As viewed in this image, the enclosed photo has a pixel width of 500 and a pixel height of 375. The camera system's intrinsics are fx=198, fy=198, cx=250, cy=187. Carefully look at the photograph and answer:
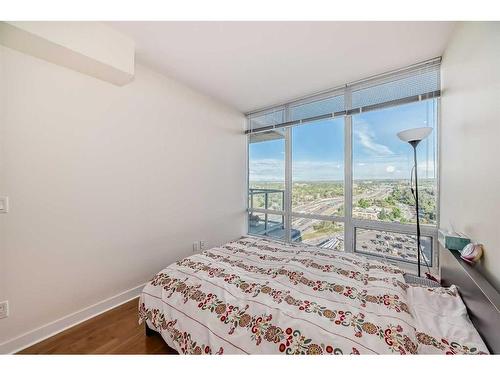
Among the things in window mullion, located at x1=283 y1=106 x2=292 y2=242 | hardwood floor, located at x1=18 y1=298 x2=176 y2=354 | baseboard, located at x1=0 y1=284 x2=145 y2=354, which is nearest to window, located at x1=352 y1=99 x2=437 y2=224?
window mullion, located at x1=283 y1=106 x2=292 y2=242

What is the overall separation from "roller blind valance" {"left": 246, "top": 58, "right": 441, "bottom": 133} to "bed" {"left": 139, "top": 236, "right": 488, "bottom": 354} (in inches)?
74.9

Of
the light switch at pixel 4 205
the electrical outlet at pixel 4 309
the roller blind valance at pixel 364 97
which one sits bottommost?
the electrical outlet at pixel 4 309

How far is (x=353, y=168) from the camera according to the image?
105 inches

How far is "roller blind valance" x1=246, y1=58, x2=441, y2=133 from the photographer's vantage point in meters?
2.13

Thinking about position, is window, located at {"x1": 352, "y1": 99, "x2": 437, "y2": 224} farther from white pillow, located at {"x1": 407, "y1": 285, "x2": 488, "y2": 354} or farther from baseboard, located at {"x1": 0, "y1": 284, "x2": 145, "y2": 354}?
baseboard, located at {"x1": 0, "y1": 284, "x2": 145, "y2": 354}

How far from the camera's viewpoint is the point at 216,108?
9.95 feet

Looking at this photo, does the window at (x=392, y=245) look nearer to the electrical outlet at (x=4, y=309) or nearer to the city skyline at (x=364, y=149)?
the city skyline at (x=364, y=149)

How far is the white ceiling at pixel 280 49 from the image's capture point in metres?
1.63

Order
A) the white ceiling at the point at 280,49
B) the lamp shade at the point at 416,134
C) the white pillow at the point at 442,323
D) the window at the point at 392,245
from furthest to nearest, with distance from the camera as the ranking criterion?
the window at the point at 392,245 < the lamp shade at the point at 416,134 < the white ceiling at the point at 280,49 < the white pillow at the point at 442,323

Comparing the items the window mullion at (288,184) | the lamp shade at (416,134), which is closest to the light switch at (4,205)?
the window mullion at (288,184)

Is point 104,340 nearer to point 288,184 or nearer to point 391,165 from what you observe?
point 288,184

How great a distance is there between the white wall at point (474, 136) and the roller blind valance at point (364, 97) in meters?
0.22
